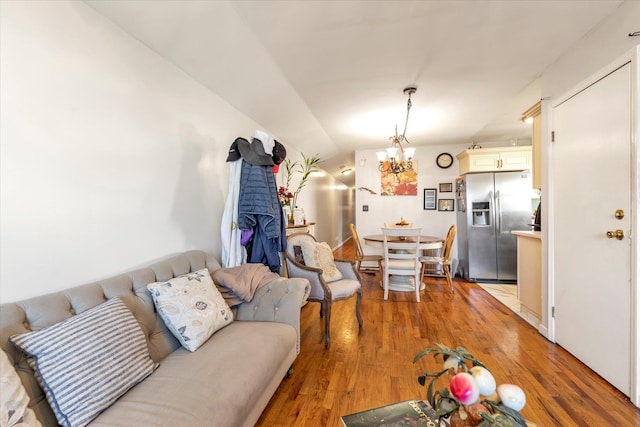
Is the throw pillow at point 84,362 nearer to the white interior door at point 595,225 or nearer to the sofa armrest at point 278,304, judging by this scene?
the sofa armrest at point 278,304

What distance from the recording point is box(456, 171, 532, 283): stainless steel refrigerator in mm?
4082

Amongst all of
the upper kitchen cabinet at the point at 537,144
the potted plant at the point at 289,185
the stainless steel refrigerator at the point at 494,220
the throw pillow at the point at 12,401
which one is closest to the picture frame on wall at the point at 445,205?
the stainless steel refrigerator at the point at 494,220

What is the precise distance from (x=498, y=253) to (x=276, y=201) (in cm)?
379

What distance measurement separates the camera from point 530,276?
2.67m

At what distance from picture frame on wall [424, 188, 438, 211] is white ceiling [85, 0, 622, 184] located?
1884mm

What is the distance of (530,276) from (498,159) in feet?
7.34

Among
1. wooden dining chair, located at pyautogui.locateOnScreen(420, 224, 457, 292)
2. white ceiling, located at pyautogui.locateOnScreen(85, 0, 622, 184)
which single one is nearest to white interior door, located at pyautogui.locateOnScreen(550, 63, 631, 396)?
white ceiling, located at pyautogui.locateOnScreen(85, 0, 622, 184)

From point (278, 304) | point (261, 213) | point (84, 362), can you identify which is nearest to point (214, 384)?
point (84, 362)

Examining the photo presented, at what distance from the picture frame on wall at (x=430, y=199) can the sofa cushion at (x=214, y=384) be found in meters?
4.24

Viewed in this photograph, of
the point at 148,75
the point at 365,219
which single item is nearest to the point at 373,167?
the point at 365,219

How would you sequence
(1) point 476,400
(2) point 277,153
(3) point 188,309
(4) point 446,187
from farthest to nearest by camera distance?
(4) point 446,187
(2) point 277,153
(3) point 188,309
(1) point 476,400

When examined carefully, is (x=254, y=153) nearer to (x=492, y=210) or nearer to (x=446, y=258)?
(x=446, y=258)

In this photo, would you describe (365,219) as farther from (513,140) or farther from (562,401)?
(562,401)

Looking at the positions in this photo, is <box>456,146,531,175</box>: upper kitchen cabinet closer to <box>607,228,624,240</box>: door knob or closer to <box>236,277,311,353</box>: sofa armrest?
<box>607,228,624,240</box>: door knob
